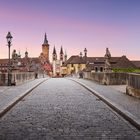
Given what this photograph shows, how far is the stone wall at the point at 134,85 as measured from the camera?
17.1 m

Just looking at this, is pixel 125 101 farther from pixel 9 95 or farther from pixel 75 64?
pixel 75 64

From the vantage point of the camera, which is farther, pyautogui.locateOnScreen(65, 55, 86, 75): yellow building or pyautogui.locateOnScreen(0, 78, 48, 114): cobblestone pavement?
pyautogui.locateOnScreen(65, 55, 86, 75): yellow building

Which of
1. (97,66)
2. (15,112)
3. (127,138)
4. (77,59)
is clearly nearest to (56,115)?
(15,112)

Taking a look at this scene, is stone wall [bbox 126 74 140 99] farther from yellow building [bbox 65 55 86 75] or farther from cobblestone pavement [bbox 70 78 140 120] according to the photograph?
yellow building [bbox 65 55 86 75]

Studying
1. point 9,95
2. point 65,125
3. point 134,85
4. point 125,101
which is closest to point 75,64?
point 9,95

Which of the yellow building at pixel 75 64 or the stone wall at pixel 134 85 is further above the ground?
the yellow building at pixel 75 64

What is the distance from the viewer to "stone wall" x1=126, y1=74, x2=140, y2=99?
17.1m

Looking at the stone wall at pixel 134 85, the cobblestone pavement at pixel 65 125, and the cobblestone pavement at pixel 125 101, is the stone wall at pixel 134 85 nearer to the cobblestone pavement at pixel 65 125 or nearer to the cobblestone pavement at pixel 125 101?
the cobblestone pavement at pixel 125 101

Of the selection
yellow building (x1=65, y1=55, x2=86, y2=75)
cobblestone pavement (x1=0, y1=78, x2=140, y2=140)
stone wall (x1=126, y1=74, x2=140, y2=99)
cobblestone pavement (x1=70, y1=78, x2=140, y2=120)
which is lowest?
cobblestone pavement (x1=0, y1=78, x2=140, y2=140)

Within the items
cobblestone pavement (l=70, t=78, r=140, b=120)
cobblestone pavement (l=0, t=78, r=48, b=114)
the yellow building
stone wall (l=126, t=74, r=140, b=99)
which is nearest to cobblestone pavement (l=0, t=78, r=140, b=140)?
cobblestone pavement (l=70, t=78, r=140, b=120)

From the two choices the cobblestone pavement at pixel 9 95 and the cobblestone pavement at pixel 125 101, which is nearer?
the cobblestone pavement at pixel 125 101

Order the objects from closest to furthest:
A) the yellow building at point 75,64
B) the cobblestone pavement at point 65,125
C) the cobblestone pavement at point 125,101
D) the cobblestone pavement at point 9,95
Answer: the cobblestone pavement at point 65,125
the cobblestone pavement at point 125,101
the cobblestone pavement at point 9,95
the yellow building at point 75,64

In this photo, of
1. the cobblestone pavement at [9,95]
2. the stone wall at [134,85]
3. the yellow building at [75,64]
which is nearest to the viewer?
the cobblestone pavement at [9,95]

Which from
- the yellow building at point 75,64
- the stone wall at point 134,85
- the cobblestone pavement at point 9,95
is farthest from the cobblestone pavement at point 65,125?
the yellow building at point 75,64
